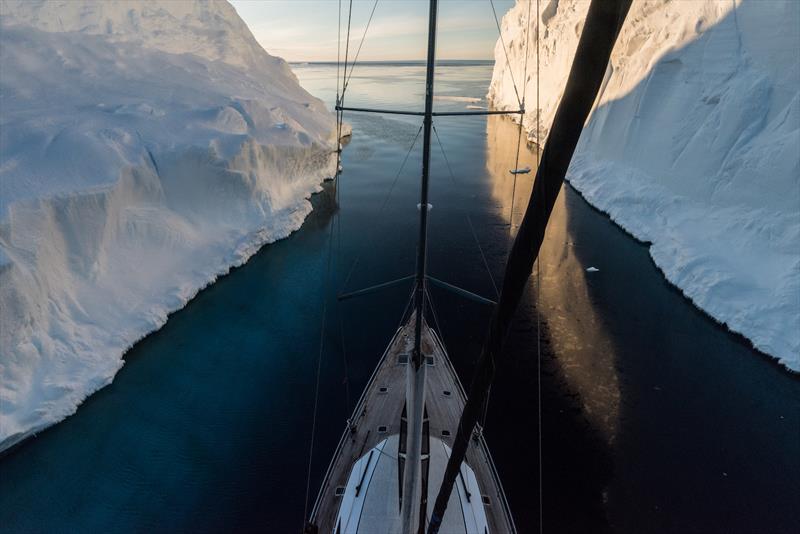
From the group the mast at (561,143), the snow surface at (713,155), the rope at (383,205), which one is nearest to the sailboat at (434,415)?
the mast at (561,143)

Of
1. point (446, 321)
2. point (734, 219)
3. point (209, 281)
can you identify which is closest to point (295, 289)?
point (209, 281)

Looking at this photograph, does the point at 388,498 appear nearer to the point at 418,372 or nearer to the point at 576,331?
the point at 418,372

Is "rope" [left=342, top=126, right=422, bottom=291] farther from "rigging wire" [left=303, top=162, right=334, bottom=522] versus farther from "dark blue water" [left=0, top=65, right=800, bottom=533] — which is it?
"rigging wire" [left=303, top=162, right=334, bottom=522]

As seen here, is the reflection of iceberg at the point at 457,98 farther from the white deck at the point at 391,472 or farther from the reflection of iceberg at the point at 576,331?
the white deck at the point at 391,472

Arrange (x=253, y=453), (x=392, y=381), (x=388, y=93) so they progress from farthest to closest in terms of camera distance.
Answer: (x=388, y=93) < (x=253, y=453) < (x=392, y=381)

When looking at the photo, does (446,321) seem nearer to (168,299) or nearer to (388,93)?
(168,299)

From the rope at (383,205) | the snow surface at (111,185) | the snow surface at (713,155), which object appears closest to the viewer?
the snow surface at (111,185)
